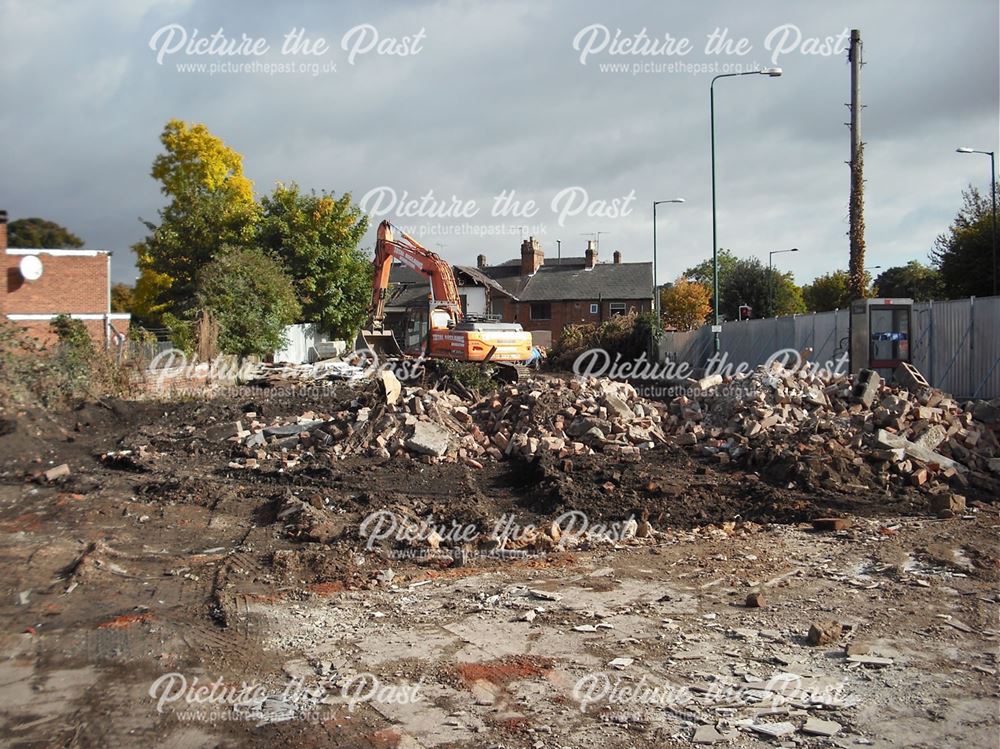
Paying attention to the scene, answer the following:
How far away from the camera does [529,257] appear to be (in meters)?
63.8

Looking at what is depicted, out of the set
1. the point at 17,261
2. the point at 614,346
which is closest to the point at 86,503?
the point at 17,261

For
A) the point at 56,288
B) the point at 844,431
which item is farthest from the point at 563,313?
the point at 844,431

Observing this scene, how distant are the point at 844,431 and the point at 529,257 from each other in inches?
2037

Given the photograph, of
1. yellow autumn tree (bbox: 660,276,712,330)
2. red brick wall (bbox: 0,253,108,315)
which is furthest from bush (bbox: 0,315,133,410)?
yellow autumn tree (bbox: 660,276,712,330)

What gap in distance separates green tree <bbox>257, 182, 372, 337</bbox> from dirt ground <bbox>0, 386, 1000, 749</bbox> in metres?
26.1

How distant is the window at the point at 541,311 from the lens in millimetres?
60281


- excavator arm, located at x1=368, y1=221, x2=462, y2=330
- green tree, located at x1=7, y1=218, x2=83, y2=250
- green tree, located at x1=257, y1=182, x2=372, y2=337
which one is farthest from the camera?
green tree, located at x1=7, y1=218, x2=83, y2=250

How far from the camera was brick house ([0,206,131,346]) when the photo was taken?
27.7 m

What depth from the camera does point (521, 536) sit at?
9.78 m

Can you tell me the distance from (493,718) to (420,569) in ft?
12.0

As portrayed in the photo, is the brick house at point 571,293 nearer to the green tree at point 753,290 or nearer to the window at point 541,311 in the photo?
the window at point 541,311

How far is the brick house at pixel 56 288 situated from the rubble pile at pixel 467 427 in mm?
14751

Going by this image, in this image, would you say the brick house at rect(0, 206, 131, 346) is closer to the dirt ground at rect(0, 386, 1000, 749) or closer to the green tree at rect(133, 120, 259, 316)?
the green tree at rect(133, 120, 259, 316)

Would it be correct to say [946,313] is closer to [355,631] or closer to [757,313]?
[355,631]
